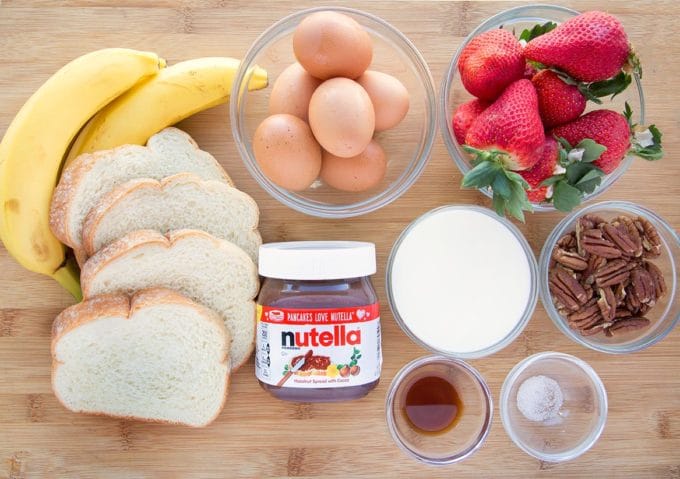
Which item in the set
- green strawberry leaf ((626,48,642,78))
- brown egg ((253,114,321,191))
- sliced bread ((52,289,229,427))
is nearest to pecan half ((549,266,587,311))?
green strawberry leaf ((626,48,642,78))

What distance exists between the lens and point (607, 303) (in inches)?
48.3

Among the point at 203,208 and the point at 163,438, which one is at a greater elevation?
the point at 203,208

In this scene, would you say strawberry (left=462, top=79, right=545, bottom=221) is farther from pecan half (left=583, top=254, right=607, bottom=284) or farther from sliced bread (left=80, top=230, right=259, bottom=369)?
sliced bread (left=80, top=230, right=259, bottom=369)

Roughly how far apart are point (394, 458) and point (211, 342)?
1.59ft

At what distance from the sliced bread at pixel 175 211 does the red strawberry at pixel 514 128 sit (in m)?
0.50

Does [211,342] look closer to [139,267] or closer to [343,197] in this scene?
[139,267]

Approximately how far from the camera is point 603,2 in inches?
51.7

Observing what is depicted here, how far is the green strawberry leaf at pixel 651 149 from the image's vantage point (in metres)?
1.10

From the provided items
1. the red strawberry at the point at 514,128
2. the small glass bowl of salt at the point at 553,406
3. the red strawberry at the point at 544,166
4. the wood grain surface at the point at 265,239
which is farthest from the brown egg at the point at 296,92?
the small glass bowl of salt at the point at 553,406

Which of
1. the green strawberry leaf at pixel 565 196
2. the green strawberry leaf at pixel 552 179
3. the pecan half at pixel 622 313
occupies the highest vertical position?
the green strawberry leaf at pixel 552 179

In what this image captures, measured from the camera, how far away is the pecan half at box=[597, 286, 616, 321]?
123 centimetres

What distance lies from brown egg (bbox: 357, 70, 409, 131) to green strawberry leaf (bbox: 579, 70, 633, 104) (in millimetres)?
325

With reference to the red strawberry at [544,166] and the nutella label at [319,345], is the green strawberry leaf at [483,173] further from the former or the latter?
the nutella label at [319,345]

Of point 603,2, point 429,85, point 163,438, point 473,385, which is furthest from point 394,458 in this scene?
point 603,2
